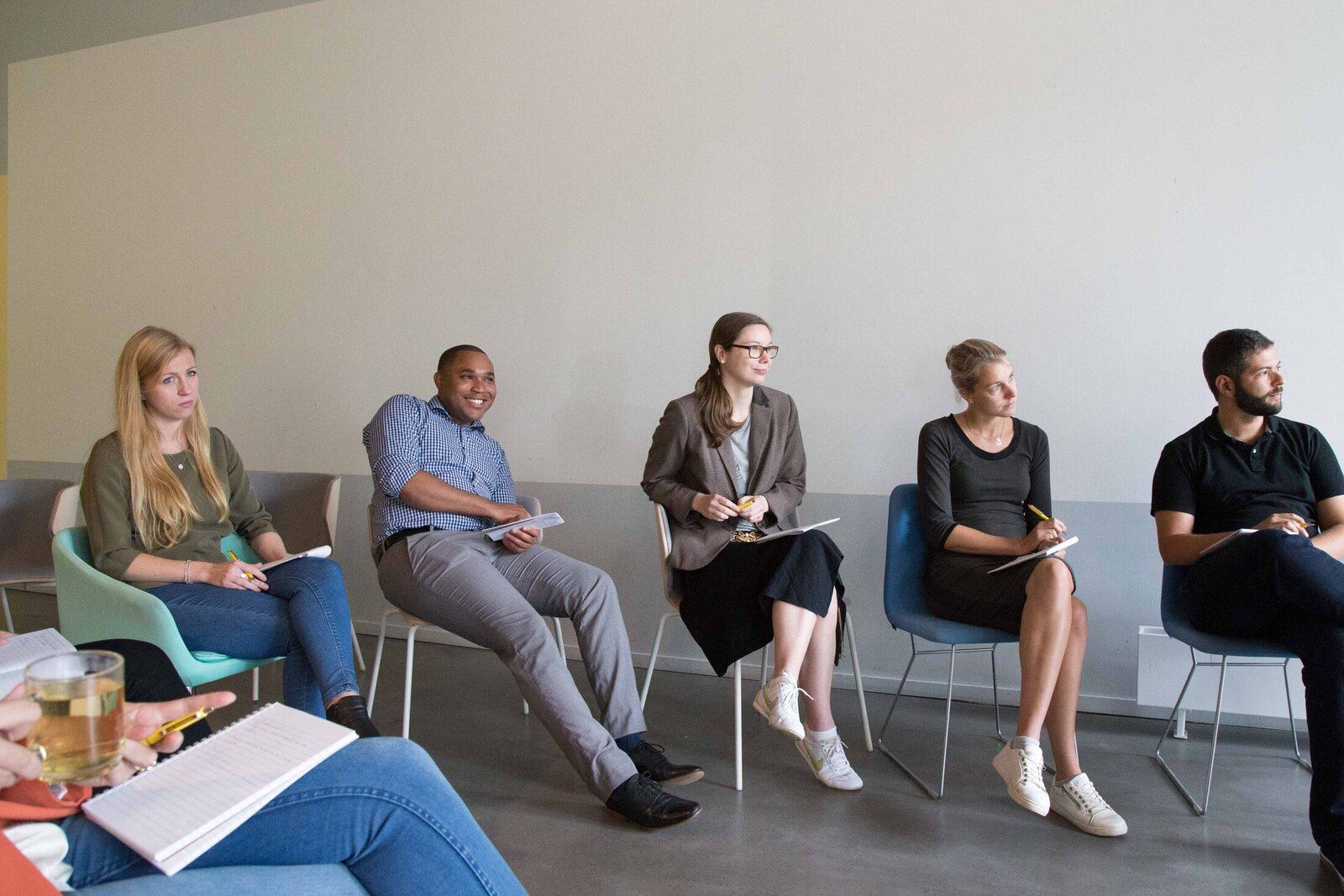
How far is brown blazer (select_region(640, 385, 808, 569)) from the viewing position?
3072 mm

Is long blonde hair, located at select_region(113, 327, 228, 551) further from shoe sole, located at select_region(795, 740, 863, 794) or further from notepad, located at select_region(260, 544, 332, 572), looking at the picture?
shoe sole, located at select_region(795, 740, 863, 794)

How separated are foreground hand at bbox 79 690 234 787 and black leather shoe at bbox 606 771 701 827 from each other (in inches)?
53.0

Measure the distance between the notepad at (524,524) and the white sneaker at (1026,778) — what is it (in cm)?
137

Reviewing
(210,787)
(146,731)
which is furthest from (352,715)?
(210,787)

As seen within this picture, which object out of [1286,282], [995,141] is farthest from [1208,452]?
[995,141]

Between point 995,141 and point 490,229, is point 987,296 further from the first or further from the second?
point 490,229

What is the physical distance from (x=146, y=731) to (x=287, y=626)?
1346 mm

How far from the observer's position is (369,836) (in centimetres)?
128

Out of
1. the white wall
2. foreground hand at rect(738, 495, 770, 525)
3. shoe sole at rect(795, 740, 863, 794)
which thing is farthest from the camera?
the white wall

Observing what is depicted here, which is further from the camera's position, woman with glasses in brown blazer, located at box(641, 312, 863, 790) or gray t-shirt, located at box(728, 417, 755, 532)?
gray t-shirt, located at box(728, 417, 755, 532)

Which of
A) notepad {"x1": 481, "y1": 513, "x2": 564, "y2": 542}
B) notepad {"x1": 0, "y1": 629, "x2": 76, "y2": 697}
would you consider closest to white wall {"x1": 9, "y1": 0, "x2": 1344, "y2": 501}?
notepad {"x1": 481, "y1": 513, "x2": 564, "y2": 542}

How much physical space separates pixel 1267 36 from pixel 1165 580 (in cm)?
182

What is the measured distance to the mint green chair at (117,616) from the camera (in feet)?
7.95

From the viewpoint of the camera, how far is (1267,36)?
3.21 m
